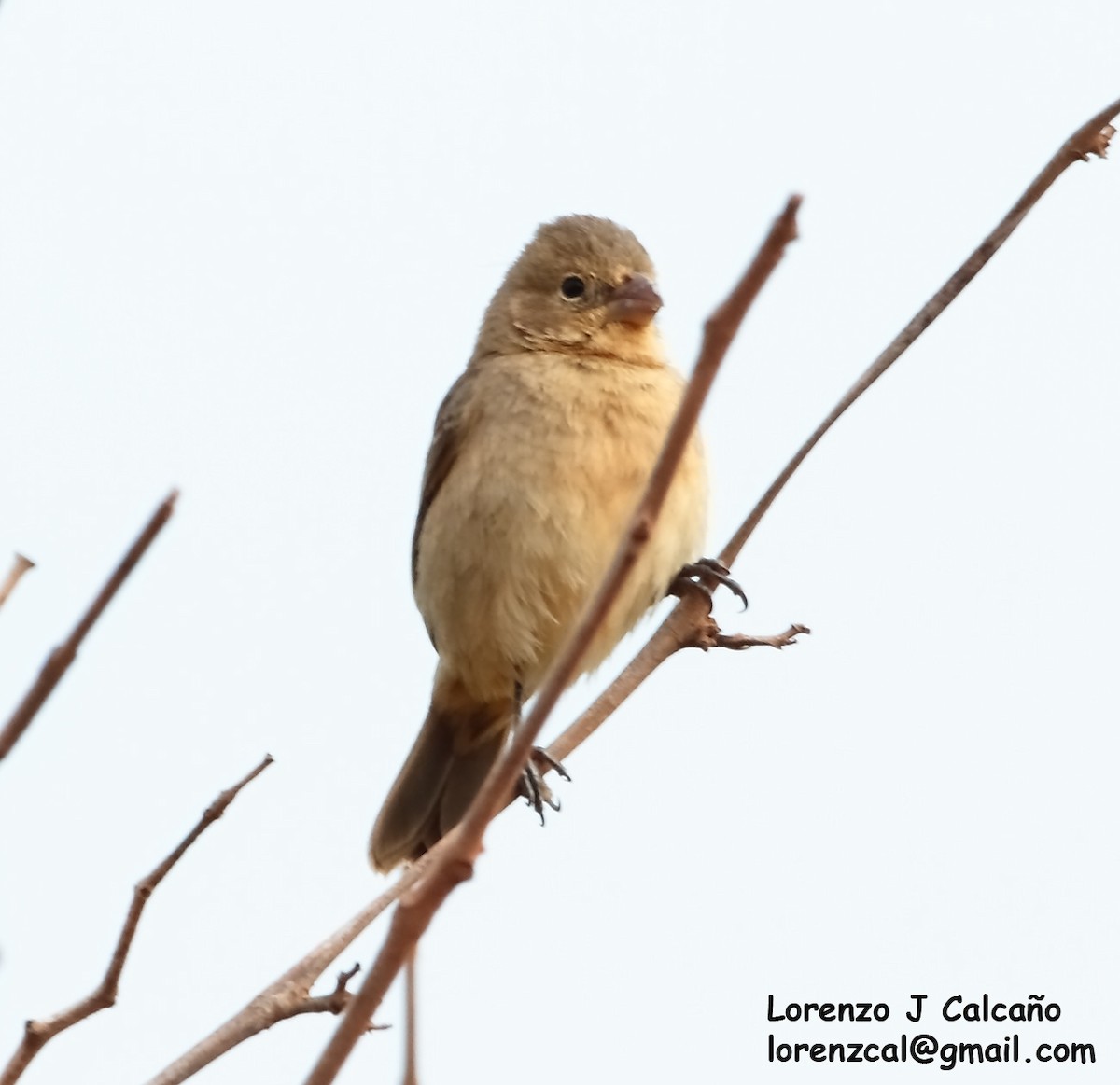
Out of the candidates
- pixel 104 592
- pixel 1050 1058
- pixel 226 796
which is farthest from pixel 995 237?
pixel 1050 1058

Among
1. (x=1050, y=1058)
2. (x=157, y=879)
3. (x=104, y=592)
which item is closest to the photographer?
(x=104, y=592)

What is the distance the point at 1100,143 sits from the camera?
2.54 meters

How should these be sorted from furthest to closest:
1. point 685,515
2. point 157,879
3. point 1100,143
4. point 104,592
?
point 685,515
point 1100,143
point 157,879
point 104,592

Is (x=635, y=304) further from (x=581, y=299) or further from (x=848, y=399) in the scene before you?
(x=848, y=399)

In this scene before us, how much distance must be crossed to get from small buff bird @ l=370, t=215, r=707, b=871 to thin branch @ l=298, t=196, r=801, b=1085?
3.23 metres

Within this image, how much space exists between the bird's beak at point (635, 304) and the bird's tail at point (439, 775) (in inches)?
52.6

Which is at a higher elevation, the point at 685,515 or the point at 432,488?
the point at 432,488

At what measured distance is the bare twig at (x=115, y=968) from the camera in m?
1.77

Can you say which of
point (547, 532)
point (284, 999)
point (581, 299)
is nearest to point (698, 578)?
point (547, 532)

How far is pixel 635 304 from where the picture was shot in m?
5.59

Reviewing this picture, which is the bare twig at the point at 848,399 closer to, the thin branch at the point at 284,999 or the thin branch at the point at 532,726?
the thin branch at the point at 284,999

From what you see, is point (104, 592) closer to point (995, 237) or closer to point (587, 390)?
point (995, 237)

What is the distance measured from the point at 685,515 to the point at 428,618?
1077mm

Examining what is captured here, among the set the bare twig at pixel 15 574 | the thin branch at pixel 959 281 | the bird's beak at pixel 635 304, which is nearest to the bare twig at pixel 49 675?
the bare twig at pixel 15 574
